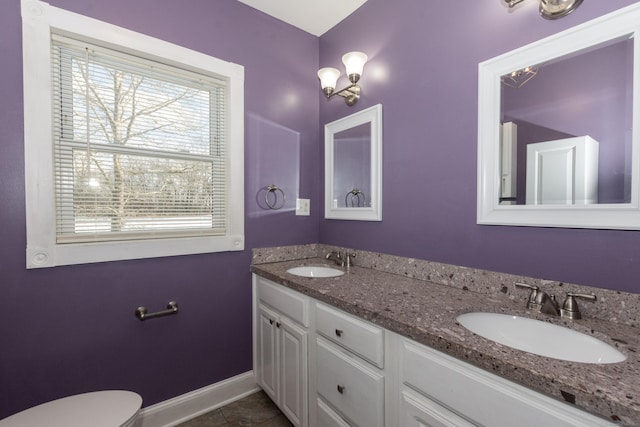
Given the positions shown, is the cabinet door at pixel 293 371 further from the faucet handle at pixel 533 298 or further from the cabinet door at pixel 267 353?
the faucet handle at pixel 533 298

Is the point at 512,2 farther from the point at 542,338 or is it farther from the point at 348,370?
the point at 348,370

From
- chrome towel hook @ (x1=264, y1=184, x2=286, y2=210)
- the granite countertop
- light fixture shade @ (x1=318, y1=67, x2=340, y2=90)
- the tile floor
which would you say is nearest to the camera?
the granite countertop

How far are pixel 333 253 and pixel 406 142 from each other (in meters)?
0.89

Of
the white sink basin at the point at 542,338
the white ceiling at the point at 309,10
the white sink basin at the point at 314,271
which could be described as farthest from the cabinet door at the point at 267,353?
the white ceiling at the point at 309,10

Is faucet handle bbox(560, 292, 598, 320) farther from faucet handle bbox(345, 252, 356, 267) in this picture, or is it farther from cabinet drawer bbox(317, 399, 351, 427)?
faucet handle bbox(345, 252, 356, 267)

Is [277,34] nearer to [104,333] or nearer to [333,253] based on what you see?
[333,253]

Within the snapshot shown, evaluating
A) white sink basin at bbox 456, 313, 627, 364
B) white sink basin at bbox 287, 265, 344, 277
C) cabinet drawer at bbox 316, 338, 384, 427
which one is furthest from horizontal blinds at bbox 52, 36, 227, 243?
white sink basin at bbox 456, 313, 627, 364

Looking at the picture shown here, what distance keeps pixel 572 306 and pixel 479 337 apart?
1.44 ft

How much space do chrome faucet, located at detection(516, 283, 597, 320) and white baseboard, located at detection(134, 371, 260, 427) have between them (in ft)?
5.66

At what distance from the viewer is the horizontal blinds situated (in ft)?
4.56

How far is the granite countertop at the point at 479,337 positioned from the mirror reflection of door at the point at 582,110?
437mm

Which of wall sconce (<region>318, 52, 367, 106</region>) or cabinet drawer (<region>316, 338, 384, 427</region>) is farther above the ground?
wall sconce (<region>318, 52, 367, 106</region>)

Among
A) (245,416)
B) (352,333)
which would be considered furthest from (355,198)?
(245,416)

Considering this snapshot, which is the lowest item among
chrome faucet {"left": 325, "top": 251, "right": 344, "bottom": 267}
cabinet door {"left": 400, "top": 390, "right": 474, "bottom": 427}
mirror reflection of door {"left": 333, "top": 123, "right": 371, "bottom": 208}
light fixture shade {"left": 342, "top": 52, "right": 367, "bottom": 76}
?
cabinet door {"left": 400, "top": 390, "right": 474, "bottom": 427}
